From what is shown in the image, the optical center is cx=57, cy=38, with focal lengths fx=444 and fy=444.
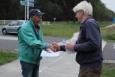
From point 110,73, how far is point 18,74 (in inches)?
101

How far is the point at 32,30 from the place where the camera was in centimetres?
743

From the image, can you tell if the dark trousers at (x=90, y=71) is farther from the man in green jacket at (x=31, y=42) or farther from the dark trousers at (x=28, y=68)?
the dark trousers at (x=28, y=68)

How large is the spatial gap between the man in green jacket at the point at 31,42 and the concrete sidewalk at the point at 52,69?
15.5ft

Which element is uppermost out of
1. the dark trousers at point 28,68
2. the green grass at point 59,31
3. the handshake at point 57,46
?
the handshake at point 57,46

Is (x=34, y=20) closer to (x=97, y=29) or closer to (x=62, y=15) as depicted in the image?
(x=97, y=29)

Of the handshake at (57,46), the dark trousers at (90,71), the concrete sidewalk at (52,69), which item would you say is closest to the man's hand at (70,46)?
the handshake at (57,46)

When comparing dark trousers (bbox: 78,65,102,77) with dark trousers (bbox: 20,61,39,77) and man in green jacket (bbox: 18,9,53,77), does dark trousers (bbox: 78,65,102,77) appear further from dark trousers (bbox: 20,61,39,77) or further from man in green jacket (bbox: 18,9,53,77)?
dark trousers (bbox: 20,61,39,77)

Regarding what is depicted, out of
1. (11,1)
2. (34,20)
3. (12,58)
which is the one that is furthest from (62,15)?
(34,20)

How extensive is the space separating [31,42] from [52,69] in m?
6.45

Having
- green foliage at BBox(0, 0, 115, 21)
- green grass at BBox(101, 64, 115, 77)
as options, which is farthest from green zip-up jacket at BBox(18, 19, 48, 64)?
green foliage at BBox(0, 0, 115, 21)

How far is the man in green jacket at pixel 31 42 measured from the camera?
7.35 meters

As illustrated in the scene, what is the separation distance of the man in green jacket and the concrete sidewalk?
15.5 feet

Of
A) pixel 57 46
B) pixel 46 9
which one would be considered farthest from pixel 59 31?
pixel 57 46

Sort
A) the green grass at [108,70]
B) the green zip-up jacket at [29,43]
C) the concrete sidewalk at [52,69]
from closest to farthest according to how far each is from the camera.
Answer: the green zip-up jacket at [29,43] < the green grass at [108,70] < the concrete sidewalk at [52,69]
